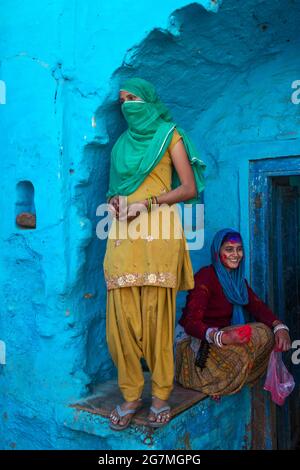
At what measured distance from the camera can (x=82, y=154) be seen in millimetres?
2652

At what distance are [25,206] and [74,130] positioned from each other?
0.56m

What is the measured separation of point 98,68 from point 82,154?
46 centimetres

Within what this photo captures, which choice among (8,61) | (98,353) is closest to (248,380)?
(98,353)

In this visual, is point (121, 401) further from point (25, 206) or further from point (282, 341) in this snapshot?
point (25, 206)

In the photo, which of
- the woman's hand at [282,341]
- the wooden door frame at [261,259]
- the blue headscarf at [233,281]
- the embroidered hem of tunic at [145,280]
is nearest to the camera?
the embroidered hem of tunic at [145,280]

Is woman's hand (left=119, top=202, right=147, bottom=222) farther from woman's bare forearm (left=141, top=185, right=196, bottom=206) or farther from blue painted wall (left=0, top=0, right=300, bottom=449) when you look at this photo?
blue painted wall (left=0, top=0, right=300, bottom=449)

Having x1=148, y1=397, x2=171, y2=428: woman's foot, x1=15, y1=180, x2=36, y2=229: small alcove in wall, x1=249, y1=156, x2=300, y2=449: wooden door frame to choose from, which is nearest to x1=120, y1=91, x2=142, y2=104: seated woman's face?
x1=15, y1=180, x2=36, y2=229: small alcove in wall

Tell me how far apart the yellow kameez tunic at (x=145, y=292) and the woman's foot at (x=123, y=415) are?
4 centimetres

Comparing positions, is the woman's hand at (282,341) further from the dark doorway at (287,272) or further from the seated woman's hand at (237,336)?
the dark doorway at (287,272)

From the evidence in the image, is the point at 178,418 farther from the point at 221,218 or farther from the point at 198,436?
the point at 221,218

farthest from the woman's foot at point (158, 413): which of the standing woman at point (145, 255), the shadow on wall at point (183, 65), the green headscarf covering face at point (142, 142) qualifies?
the green headscarf covering face at point (142, 142)

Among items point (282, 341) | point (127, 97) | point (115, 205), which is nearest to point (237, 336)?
point (282, 341)

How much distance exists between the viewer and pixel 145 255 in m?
2.37

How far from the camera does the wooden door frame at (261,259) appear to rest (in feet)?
10.2
